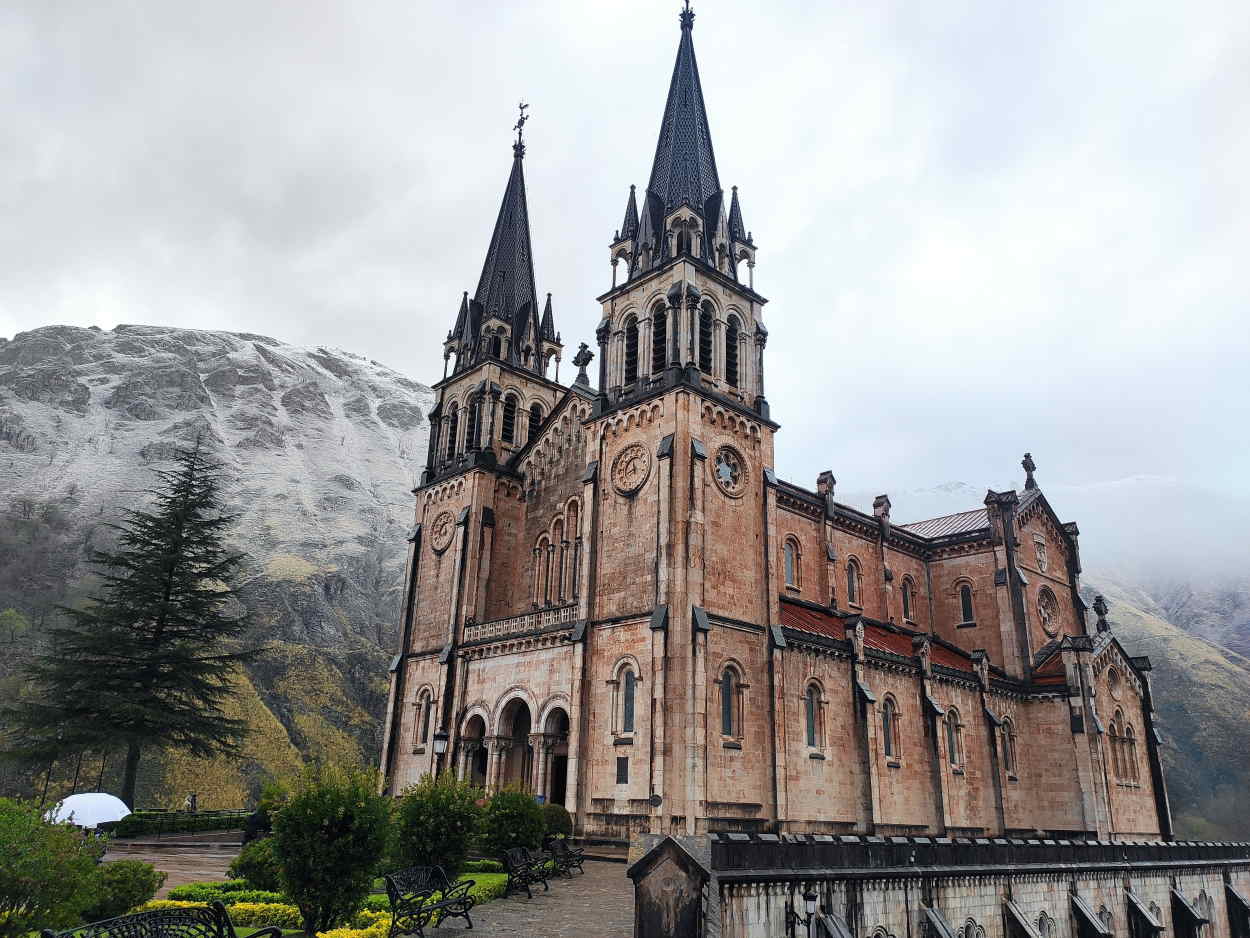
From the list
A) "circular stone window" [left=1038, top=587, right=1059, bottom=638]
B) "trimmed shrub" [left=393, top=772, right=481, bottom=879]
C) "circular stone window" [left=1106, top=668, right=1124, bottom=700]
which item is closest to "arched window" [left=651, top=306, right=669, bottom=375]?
"trimmed shrub" [left=393, top=772, right=481, bottom=879]

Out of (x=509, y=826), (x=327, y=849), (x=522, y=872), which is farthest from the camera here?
(x=509, y=826)

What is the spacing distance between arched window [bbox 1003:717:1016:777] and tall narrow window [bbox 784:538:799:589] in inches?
462

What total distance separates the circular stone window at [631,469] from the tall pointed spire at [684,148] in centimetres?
1065

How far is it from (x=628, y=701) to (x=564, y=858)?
640 cm

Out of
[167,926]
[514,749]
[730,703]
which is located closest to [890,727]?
[730,703]

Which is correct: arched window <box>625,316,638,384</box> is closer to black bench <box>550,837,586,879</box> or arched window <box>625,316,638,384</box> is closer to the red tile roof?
the red tile roof

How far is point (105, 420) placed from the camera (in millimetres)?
113062

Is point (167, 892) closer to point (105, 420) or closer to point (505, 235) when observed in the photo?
point (505, 235)

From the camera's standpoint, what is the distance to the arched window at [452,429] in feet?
138

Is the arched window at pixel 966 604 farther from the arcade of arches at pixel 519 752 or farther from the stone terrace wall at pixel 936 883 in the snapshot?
the arcade of arches at pixel 519 752

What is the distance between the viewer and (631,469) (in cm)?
3200

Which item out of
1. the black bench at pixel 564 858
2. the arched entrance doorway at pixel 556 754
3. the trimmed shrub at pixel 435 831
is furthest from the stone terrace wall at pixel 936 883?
the arched entrance doorway at pixel 556 754

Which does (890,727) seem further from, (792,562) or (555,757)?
(555,757)

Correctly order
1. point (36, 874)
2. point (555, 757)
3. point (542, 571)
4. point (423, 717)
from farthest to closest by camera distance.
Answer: point (542, 571), point (423, 717), point (555, 757), point (36, 874)
